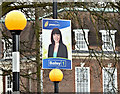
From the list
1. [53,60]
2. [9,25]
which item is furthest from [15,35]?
[53,60]

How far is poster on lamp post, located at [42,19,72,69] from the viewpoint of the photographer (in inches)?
502

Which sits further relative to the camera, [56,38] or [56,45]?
[56,38]

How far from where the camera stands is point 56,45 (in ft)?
42.4

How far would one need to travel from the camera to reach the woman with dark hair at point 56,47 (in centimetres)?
1280

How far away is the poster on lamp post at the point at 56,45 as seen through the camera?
41.8 feet

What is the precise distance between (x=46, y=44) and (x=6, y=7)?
4.48 m

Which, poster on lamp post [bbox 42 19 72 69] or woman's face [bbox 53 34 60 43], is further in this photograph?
woman's face [bbox 53 34 60 43]

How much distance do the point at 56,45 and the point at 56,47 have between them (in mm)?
75

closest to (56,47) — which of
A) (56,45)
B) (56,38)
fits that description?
(56,45)

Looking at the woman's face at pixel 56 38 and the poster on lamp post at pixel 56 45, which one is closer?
the poster on lamp post at pixel 56 45

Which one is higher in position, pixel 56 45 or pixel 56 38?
pixel 56 38

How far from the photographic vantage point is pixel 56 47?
42.2 ft

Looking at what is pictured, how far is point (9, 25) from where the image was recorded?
9.20 meters

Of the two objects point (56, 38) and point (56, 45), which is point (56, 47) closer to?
point (56, 45)
